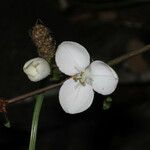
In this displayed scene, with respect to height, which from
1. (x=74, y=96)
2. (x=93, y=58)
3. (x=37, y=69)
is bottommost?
(x=93, y=58)

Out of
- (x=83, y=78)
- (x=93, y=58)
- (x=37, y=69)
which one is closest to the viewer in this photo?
(x=37, y=69)

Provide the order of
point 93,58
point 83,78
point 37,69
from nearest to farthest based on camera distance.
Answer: point 37,69
point 83,78
point 93,58

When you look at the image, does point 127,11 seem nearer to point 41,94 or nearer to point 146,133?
point 146,133

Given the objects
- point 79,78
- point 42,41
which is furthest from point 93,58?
point 42,41

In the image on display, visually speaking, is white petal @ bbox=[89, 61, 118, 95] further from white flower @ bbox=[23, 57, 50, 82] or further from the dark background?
the dark background

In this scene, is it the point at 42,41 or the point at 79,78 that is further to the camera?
the point at 79,78

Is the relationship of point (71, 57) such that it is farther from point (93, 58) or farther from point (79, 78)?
point (93, 58)
